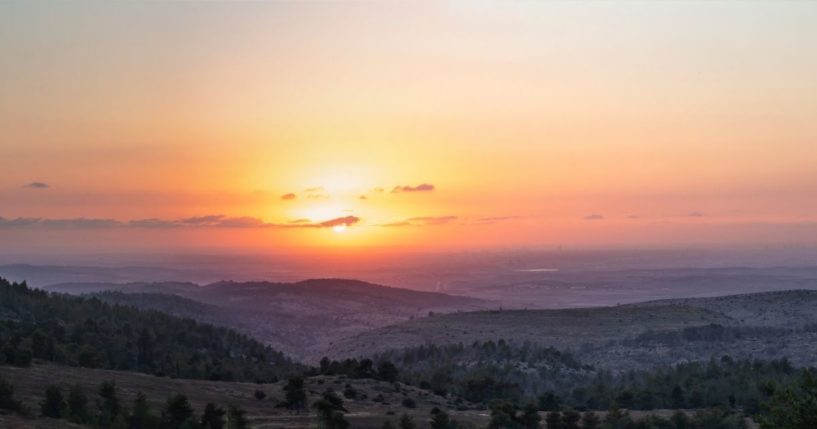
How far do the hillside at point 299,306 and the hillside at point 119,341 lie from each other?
649 inches

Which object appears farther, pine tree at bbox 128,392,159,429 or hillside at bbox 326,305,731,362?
hillside at bbox 326,305,731,362

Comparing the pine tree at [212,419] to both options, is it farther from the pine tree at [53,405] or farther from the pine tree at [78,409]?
the pine tree at [53,405]

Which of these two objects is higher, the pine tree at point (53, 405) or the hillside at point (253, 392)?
the pine tree at point (53, 405)

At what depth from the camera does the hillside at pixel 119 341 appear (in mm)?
43406

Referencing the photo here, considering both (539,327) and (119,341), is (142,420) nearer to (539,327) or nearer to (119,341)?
(119,341)

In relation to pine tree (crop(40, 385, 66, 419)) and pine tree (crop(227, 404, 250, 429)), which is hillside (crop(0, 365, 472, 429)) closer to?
pine tree (crop(40, 385, 66, 419))

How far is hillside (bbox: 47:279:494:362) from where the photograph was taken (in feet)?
302

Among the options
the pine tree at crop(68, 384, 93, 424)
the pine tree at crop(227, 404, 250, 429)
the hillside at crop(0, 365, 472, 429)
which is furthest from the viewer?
the hillside at crop(0, 365, 472, 429)

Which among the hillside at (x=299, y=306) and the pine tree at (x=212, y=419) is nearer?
the pine tree at (x=212, y=419)

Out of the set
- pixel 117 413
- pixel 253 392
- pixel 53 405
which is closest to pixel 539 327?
pixel 253 392

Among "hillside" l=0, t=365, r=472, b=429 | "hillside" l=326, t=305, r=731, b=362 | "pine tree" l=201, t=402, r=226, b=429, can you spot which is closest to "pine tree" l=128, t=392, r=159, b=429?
"pine tree" l=201, t=402, r=226, b=429

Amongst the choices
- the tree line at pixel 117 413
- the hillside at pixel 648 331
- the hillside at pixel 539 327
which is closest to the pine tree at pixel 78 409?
the tree line at pixel 117 413

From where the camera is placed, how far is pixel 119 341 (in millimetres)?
52500

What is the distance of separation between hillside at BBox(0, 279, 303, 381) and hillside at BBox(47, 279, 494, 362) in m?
16.5
